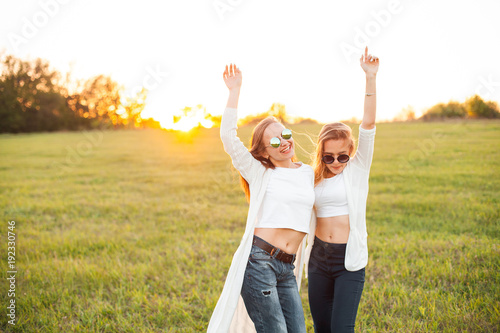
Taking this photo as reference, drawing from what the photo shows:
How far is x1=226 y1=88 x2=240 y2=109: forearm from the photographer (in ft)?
9.99

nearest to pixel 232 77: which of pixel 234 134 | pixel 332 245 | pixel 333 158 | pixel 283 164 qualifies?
pixel 234 134

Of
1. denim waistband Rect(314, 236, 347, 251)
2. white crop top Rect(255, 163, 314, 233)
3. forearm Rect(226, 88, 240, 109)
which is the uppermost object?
forearm Rect(226, 88, 240, 109)

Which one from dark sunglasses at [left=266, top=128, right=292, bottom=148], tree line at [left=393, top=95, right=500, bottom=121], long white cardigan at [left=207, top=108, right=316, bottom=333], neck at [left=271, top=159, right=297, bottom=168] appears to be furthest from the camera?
tree line at [left=393, top=95, right=500, bottom=121]

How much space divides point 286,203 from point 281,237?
0.93ft

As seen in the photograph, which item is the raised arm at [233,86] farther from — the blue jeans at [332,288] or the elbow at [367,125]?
the blue jeans at [332,288]

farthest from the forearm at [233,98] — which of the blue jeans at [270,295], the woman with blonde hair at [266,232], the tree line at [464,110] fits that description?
the tree line at [464,110]

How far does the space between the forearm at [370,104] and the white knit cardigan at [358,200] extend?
72mm

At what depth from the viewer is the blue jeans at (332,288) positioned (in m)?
2.93

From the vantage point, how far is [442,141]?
20016 millimetres

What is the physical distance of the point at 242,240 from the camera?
9.64ft

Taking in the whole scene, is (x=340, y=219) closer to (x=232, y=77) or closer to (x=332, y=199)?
(x=332, y=199)

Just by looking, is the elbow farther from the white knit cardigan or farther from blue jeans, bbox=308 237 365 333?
blue jeans, bbox=308 237 365 333

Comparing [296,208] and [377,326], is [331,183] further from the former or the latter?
[377,326]

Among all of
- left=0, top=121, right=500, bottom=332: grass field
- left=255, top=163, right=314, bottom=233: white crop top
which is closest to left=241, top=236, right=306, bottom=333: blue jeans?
left=255, top=163, right=314, bottom=233: white crop top
